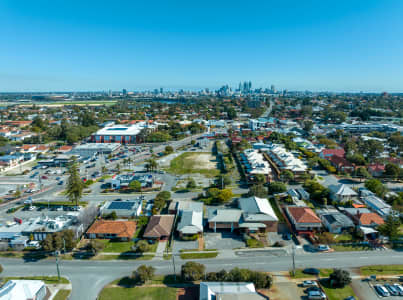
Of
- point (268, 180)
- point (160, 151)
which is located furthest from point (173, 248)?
point (160, 151)

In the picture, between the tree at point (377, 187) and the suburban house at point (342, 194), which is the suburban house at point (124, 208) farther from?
the tree at point (377, 187)

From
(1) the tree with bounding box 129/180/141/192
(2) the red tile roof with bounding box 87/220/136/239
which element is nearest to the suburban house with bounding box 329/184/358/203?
(2) the red tile roof with bounding box 87/220/136/239

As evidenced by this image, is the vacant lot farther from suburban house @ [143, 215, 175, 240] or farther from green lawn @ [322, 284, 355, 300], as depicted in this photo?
green lawn @ [322, 284, 355, 300]

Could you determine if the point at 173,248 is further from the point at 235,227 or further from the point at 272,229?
the point at 272,229

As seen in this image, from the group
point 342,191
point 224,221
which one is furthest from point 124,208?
point 342,191

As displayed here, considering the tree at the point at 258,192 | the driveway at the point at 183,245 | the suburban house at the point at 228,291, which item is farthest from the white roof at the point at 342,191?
the suburban house at the point at 228,291
